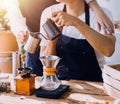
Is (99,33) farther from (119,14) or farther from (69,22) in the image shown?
(119,14)

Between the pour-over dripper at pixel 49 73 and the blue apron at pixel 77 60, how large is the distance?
1.32 feet

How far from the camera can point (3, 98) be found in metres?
1.49

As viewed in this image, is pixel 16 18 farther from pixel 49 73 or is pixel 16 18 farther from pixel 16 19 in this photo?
pixel 49 73

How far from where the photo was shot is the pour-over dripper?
1519 millimetres

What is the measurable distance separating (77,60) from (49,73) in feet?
1.80

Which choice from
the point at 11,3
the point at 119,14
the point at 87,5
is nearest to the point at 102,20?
the point at 87,5

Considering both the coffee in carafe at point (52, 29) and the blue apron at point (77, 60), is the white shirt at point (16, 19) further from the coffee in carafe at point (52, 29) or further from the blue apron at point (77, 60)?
the coffee in carafe at point (52, 29)

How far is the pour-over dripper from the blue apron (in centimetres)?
40

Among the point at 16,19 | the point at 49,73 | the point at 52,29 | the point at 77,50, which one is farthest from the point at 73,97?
the point at 16,19

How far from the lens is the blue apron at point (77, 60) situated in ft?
6.57

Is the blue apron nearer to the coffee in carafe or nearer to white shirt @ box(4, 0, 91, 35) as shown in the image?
the coffee in carafe

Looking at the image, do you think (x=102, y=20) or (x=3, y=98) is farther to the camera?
(x=102, y=20)

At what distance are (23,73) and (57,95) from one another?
226mm

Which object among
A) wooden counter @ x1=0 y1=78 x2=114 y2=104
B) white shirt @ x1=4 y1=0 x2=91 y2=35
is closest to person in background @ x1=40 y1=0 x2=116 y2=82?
wooden counter @ x1=0 y1=78 x2=114 y2=104
